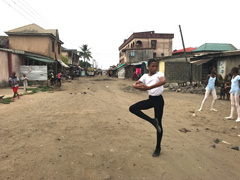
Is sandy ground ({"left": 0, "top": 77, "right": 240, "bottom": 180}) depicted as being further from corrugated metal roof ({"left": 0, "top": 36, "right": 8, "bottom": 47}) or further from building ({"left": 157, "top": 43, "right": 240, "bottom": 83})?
corrugated metal roof ({"left": 0, "top": 36, "right": 8, "bottom": 47})

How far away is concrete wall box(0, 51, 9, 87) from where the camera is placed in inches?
580

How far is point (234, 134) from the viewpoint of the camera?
15.2 feet

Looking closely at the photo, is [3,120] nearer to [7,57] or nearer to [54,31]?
[7,57]

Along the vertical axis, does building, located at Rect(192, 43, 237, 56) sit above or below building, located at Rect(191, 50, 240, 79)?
above

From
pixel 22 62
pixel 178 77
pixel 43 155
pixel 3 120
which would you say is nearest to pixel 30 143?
pixel 43 155

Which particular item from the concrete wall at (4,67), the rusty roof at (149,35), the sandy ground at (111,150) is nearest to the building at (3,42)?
the concrete wall at (4,67)

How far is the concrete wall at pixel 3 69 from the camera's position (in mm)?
14727

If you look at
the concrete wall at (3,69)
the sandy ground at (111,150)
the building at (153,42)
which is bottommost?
the sandy ground at (111,150)

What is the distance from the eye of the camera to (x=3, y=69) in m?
15.0

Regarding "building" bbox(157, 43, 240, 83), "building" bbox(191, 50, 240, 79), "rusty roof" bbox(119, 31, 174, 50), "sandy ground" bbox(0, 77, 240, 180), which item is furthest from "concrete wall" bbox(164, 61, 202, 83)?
"rusty roof" bbox(119, 31, 174, 50)

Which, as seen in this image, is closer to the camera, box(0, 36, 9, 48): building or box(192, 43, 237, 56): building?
box(0, 36, 9, 48): building

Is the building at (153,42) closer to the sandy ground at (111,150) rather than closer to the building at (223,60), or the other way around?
the building at (223,60)

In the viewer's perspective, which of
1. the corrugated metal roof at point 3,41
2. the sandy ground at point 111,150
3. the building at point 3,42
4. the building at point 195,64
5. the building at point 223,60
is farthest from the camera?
the corrugated metal roof at point 3,41

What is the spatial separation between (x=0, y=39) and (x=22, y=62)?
1226 cm
